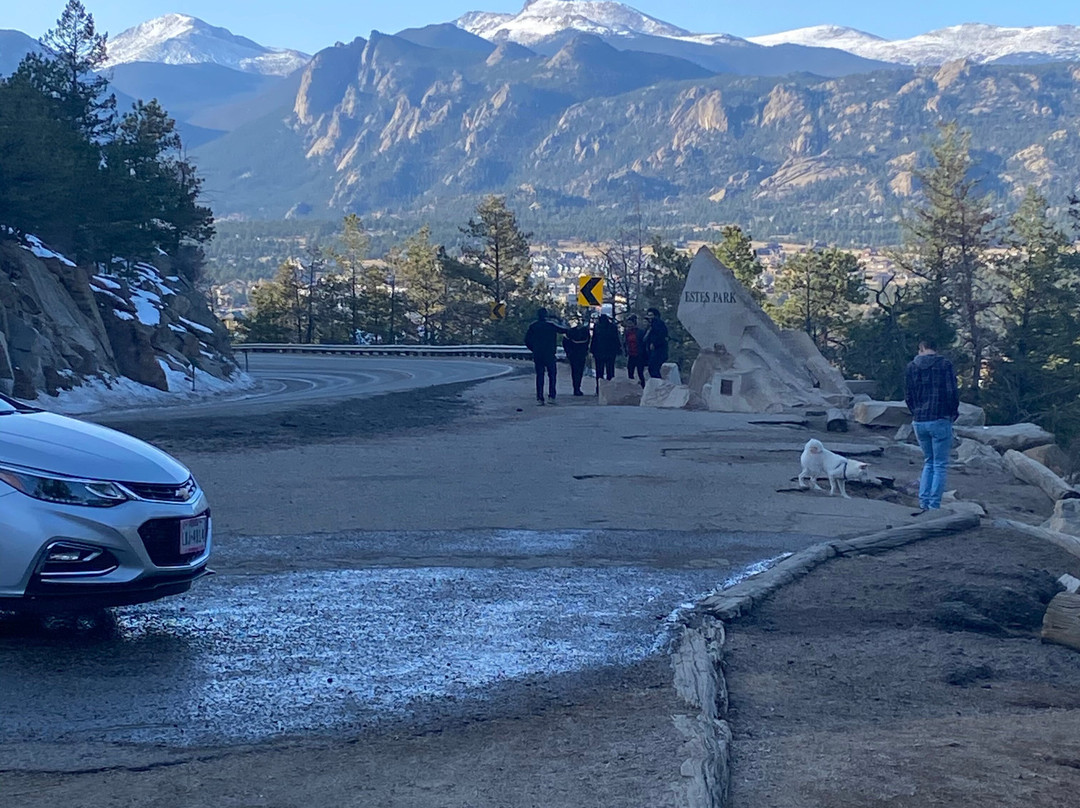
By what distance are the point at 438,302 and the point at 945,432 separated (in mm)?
71563

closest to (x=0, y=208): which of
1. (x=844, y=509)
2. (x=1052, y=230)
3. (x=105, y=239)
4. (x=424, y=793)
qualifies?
(x=105, y=239)

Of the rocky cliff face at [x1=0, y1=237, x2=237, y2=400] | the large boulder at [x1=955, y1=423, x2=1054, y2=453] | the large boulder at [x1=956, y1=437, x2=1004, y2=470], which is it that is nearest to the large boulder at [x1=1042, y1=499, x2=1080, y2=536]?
the large boulder at [x1=956, y1=437, x2=1004, y2=470]

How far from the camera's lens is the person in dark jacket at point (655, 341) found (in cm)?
2538

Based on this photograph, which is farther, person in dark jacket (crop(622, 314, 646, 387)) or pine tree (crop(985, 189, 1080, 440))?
pine tree (crop(985, 189, 1080, 440))

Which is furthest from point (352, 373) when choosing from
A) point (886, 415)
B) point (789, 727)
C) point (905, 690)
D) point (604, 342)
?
point (789, 727)

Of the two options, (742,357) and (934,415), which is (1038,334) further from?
(934,415)

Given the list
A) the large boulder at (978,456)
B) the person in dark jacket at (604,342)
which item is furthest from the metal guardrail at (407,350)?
the large boulder at (978,456)

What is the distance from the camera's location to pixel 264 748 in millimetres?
4875

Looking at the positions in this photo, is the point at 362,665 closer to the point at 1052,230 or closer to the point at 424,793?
the point at 424,793

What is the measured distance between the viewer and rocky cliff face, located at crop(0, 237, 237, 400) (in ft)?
73.2

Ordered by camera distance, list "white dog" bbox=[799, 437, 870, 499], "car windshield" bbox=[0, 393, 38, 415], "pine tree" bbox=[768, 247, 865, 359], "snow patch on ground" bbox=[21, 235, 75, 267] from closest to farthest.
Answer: "car windshield" bbox=[0, 393, 38, 415] → "white dog" bbox=[799, 437, 870, 499] → "snow patch on ground" bbox=[21, 235, 75, 267] → "pine tree" bbox=[768, 247, 865, 359]

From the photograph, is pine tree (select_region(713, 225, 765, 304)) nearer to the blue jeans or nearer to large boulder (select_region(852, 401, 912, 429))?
large boulder (select_region(852, 401, 912, 429))

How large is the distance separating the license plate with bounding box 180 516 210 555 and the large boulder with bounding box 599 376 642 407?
16.9 meters

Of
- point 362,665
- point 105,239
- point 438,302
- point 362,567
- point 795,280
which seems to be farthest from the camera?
point 438,302
